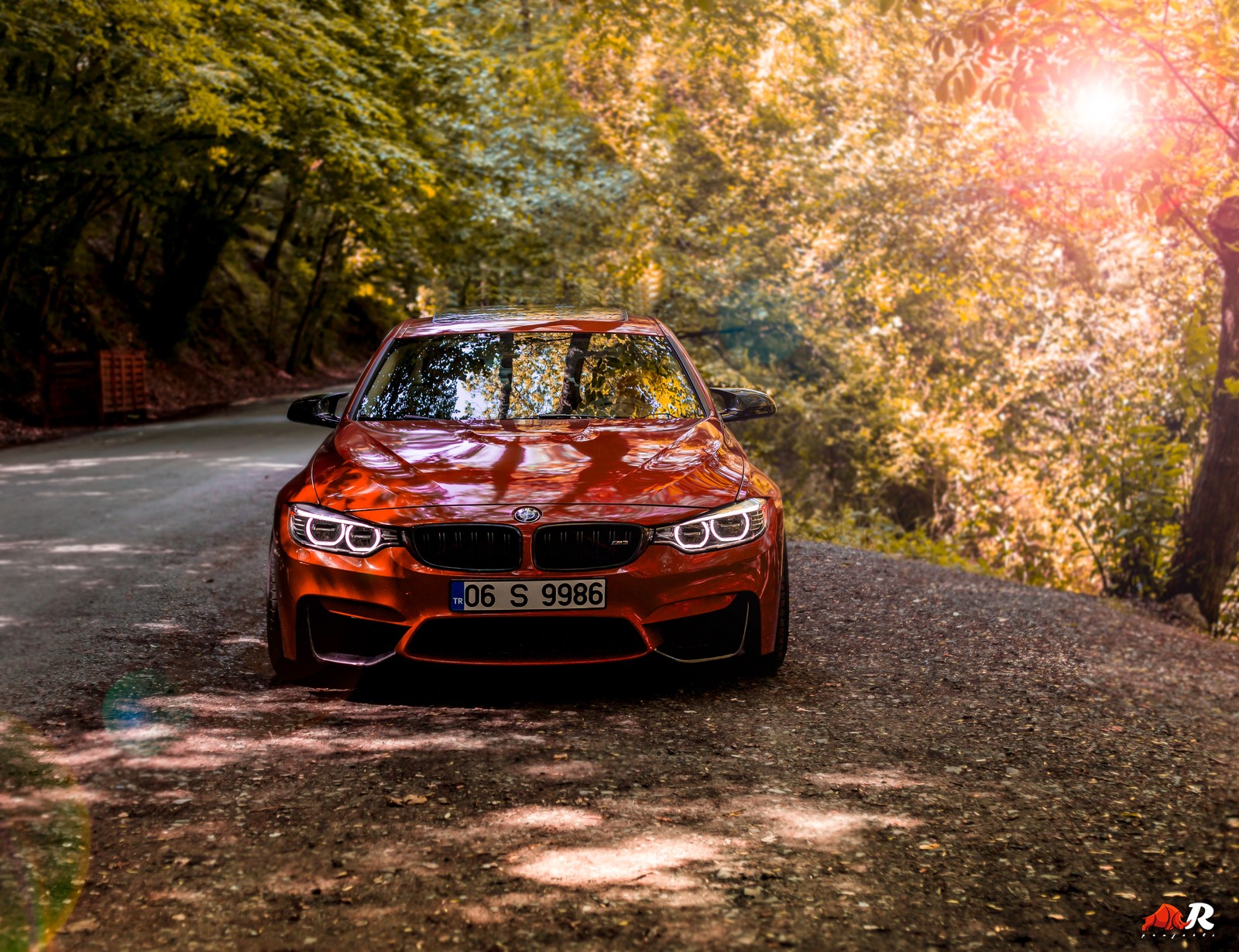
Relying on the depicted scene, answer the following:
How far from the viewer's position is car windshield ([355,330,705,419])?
621 cm

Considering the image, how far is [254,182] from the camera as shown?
27.3 meters

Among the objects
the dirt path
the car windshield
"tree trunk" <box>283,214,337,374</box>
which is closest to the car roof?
the car windshield

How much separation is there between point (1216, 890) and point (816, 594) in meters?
4.77

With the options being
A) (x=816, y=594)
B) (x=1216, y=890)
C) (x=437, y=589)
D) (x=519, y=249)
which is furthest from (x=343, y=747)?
(x=519, y=249)

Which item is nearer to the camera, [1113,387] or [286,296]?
[1113,387]

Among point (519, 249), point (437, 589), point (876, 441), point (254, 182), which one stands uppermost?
point (254, 182)

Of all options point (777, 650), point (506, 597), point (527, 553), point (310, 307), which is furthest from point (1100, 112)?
point (310, 307)

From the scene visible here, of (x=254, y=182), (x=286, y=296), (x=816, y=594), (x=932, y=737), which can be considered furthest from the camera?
(x=286, y=296)

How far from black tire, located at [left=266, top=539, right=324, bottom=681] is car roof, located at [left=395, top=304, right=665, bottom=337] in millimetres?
1853

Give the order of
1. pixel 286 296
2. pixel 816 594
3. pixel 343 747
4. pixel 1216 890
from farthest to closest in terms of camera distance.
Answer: pixel 286 296
pixel 816 594
pixel 343 747
pixel 1216 890

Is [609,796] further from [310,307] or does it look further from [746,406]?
[310,307]

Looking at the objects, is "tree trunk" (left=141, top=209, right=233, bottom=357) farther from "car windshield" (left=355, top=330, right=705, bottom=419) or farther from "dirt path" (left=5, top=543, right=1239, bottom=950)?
"dirt path" (left=5, top=543, right=1239, bottom=950)

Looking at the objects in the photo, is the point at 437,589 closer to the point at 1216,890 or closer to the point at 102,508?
the point at 1216,890

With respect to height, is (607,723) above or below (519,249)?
below
